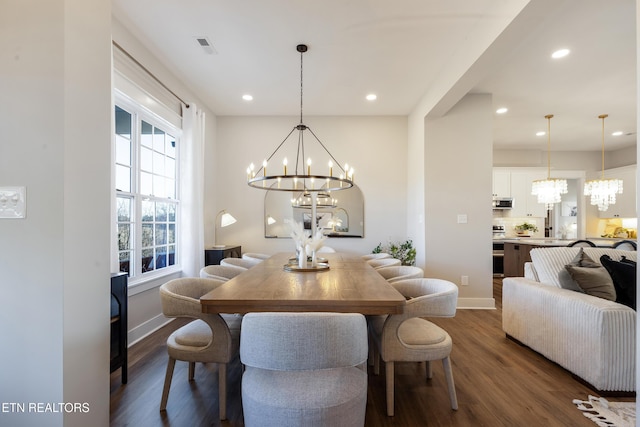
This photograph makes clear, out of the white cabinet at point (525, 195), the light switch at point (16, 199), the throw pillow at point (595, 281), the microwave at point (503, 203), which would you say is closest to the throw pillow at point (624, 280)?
the throw pillow at point (595, 281)

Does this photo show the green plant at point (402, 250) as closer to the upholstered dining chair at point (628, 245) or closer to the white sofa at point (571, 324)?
the white sofa at point (571, 324)

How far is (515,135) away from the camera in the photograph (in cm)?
588

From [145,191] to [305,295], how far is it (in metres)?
2.51

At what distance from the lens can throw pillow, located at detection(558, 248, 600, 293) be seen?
8.32ft

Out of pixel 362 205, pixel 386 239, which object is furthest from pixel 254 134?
pixel 386 239

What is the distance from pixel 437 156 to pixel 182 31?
10.8 ft

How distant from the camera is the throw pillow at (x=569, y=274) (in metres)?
2.54

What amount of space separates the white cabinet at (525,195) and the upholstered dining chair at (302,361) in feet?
23.6

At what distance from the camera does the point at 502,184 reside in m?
7.03

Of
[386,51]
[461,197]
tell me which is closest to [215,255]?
[386,51]

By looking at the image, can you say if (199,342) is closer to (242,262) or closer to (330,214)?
(242,262)

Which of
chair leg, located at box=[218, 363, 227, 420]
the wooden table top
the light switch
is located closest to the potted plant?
the wooden table top

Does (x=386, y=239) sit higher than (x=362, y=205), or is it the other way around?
(x=362, y=205)

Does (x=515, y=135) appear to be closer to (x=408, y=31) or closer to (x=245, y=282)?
(x=408, y=31)
